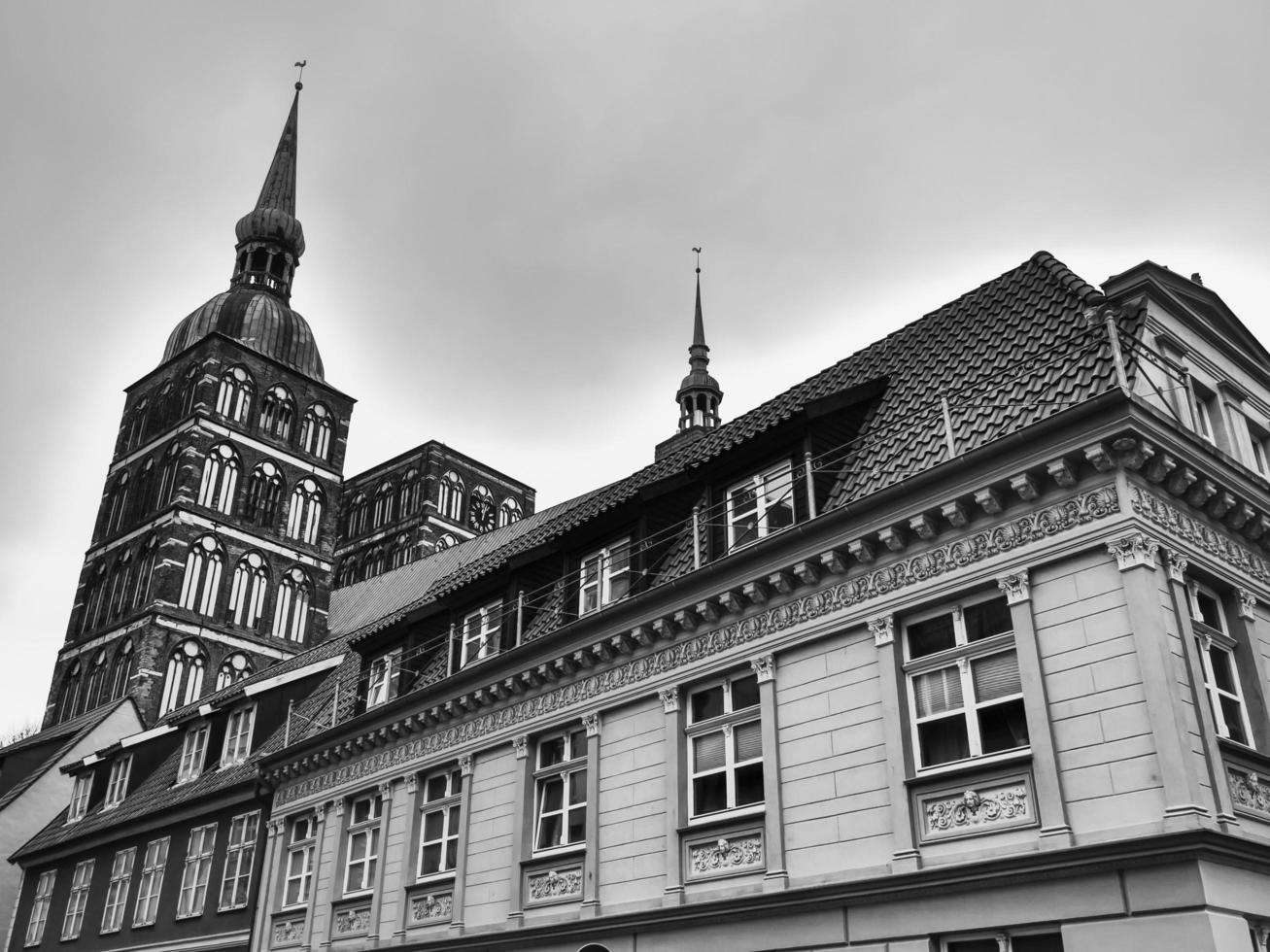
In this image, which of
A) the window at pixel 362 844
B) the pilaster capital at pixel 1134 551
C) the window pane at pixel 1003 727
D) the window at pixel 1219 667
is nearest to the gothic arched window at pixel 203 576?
the window at pixel 362 844

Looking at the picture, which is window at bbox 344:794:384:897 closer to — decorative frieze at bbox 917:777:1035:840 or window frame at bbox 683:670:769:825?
window frame at bbox 683:670:769:825

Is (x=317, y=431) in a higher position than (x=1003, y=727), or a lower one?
higher

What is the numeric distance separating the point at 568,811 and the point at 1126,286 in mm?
12029

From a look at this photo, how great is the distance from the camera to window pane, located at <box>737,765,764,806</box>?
56.7 feet

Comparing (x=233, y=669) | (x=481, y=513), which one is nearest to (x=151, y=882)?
(x=233, y=669)

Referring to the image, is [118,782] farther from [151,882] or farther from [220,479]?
[220,479]

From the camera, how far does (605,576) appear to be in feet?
72.7

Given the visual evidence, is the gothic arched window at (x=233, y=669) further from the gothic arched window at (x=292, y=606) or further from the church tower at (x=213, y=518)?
the gothic arched window at (x=292, y=606)

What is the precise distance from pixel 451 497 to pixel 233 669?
36.1m

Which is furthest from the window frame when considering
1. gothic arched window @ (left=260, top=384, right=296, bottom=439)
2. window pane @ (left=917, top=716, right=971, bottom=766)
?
gothic arched window @ (left=260, top=384, right=296, bottom=439)

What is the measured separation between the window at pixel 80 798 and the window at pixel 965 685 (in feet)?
110

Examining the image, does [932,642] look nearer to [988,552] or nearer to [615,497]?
[988,552]

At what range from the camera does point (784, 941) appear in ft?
52.2

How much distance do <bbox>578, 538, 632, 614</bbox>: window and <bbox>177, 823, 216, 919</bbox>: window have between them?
14792 mm
